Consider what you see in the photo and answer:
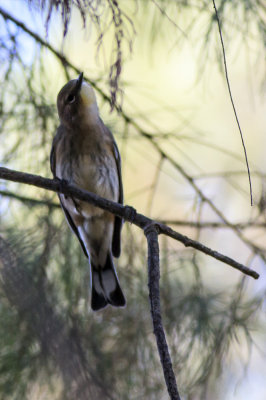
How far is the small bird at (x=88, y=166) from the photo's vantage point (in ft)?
8.89

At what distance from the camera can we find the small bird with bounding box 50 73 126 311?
8.89ft

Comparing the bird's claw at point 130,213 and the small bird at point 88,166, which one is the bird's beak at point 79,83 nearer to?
the small bird at point 88,166

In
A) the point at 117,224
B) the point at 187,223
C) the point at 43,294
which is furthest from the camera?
the point at 117,224

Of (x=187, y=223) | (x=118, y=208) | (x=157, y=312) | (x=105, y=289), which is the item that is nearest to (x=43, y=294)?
(x=105, y=289)

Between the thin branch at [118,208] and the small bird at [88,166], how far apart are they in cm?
69

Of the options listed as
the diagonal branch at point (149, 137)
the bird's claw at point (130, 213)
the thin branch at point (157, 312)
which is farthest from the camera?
the diagonal branch at point (149, 137)

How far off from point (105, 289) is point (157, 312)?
1075 mm

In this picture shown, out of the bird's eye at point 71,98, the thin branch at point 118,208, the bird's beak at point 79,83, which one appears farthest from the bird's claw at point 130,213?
the bird's eye at point 71,98

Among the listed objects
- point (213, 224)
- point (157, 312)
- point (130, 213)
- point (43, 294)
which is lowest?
point (157, 312)

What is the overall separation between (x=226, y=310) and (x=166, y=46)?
49.3 inches

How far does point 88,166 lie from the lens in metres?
2.81

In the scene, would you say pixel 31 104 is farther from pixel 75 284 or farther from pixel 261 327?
pixel 261 327

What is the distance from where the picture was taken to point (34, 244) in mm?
2348

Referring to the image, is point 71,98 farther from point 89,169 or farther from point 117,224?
point 117,224
